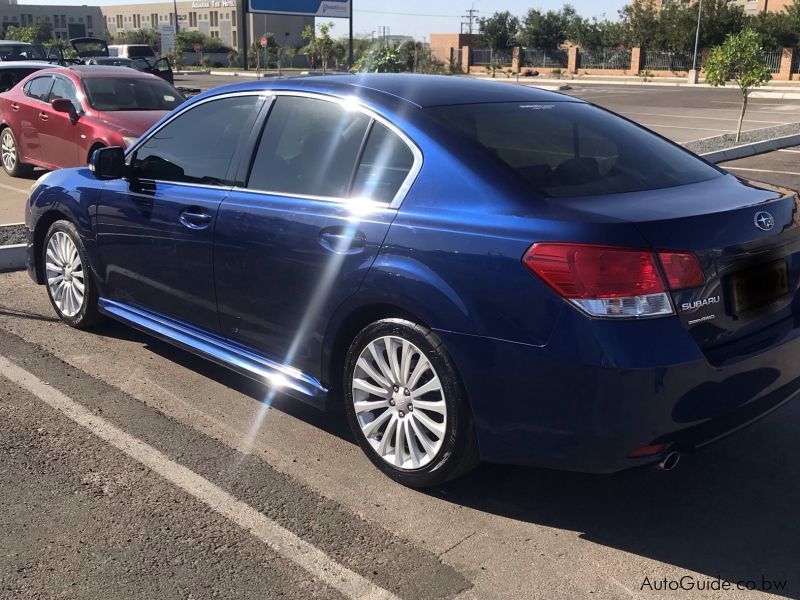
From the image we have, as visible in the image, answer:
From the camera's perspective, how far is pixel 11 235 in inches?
318

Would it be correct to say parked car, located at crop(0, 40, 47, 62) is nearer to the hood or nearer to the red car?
the red car

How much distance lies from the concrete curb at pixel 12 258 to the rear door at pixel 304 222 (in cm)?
409

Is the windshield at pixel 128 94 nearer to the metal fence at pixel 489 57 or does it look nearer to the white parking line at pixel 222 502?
the white parking line at pixel 222 502

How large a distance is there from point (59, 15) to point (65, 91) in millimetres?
137146

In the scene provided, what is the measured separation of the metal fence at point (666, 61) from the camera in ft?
187

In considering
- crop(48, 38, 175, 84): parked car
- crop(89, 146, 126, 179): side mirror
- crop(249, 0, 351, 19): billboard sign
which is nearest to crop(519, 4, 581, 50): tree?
crop(249, 0, 351, 19): billboard sign

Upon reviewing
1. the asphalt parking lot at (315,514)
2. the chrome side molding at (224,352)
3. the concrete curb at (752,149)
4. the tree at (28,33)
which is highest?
the tree at (28,33)

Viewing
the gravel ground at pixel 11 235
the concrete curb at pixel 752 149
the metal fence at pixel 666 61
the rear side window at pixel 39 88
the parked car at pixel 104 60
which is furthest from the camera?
the metal fence at pixel 666 61

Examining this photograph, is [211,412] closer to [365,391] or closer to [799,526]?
[365,391]

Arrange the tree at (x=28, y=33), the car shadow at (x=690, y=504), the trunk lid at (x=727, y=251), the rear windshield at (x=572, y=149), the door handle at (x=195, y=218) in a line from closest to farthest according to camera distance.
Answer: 1. the trunk lid at (x=727, y=251)
2. the car shadow at (x=690, y=504)
3. the rear windshield at (x=572, y=149)
4. the door handle at (x=195, y=218)
5. the tree at (x=28, y=33)

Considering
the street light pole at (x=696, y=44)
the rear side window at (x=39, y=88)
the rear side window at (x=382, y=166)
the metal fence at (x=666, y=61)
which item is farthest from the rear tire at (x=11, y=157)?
the metal fence at (x=666, y=61)

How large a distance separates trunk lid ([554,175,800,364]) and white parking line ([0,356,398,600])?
1.49 m

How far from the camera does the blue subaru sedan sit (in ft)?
9.77

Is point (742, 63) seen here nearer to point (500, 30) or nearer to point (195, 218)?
point (195, 218)
